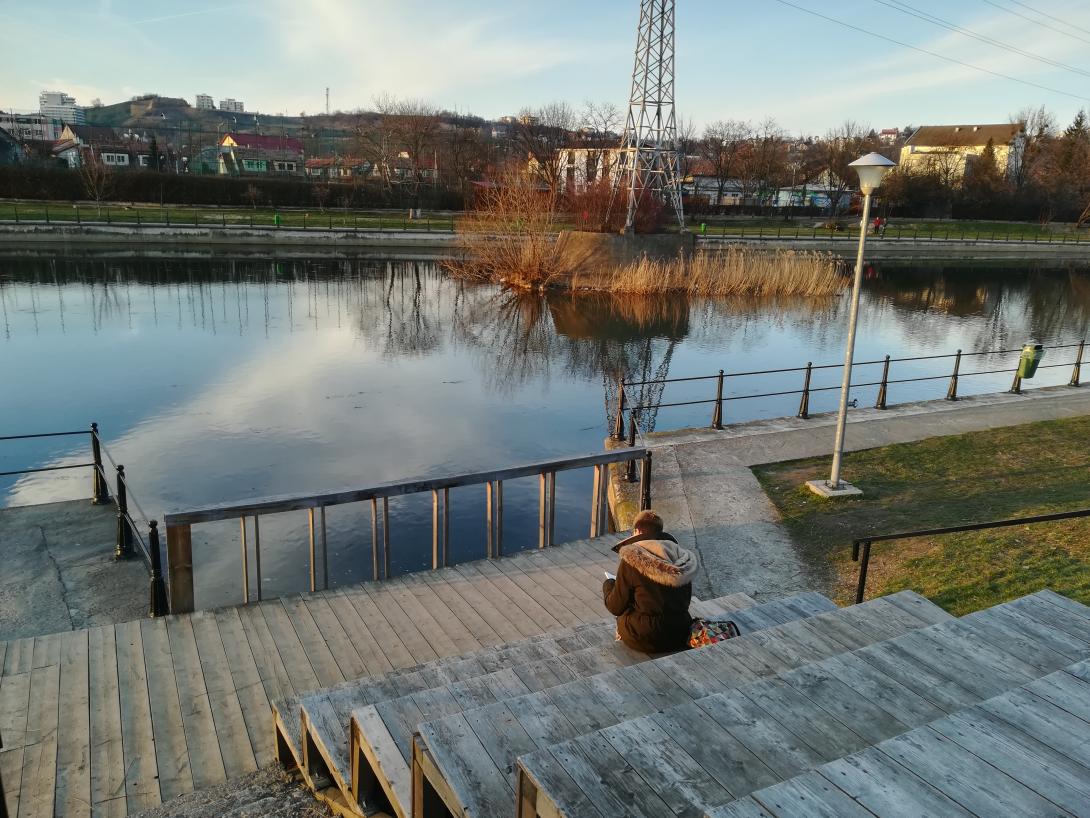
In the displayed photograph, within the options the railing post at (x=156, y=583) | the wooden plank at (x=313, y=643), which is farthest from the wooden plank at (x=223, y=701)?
the railing post at (x=156, y=583)

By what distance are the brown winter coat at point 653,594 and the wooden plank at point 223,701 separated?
2.19 m

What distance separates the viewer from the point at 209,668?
17.0ft

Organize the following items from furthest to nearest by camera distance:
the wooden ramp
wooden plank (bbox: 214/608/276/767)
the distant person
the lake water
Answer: the lake water, wooden plank (bbox: 214/608/276/767), the distant person, the wooden ramp

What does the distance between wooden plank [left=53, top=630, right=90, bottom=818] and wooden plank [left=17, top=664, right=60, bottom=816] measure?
0.03 metres

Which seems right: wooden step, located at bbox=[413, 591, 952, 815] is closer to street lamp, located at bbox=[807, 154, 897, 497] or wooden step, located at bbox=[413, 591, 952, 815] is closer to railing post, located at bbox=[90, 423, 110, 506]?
street lamp, located at bbox=[807, 154, 897, 497]

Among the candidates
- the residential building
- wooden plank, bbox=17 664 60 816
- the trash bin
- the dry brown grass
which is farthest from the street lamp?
the residential building

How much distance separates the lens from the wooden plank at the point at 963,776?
2.35m

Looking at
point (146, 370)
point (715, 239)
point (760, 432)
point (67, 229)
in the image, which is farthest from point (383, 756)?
point (715, 239)

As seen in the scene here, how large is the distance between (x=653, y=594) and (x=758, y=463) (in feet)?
24.1

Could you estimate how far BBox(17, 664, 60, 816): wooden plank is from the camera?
157 inches

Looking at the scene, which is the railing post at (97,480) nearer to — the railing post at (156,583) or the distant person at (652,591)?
the railing post at (156,583)

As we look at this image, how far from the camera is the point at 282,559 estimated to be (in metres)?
9.44

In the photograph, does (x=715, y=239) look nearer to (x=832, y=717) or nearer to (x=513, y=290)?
(x=513, y=290)

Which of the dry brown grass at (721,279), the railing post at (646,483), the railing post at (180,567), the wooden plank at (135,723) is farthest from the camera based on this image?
the dry brown grass at (721,279)
